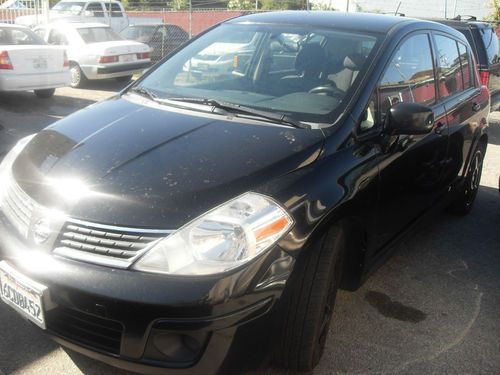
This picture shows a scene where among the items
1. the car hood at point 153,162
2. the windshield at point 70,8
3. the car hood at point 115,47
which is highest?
the car hood at point 153,162

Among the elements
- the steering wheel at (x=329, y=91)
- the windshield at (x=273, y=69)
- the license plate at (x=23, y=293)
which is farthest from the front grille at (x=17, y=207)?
the steering wheel at (x=329, y=91)

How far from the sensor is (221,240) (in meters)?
2.12

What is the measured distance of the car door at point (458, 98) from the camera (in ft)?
13.1

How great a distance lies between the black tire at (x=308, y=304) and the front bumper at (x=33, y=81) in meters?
7.87

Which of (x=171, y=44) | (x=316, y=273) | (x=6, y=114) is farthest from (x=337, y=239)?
(x=171, y=44)

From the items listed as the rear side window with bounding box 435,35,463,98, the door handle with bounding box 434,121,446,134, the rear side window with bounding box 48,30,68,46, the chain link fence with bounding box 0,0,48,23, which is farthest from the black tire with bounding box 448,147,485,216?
the chain link fence with bounding box 0,0,48,23

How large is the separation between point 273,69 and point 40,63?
721 cm

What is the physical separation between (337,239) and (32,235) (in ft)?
4.40

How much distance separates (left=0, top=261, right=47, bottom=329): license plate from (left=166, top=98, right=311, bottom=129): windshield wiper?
4.33 ft

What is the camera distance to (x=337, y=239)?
8.39ft

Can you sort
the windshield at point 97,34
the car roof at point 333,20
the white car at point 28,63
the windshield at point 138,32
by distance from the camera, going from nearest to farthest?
the car roof at point 333,20, the white car at point 28,63, the windshield at point 97,34, the windshield at point 138,32

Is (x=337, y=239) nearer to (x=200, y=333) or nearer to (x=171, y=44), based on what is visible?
(x=200, y=333)

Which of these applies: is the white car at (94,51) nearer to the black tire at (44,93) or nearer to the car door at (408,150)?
the black tire at (44,93)

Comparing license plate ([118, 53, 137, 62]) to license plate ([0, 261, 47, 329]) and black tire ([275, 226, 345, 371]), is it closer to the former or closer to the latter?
license plate ([0, 261, 47, 329])
